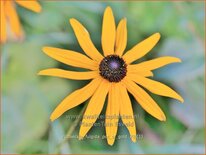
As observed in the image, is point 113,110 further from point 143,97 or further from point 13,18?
Result: point 13,18

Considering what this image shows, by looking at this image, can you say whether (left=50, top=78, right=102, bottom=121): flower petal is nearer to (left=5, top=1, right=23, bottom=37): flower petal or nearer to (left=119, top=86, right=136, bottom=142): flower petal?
(left=119, top=86, right=136, bottom=142): flower petal

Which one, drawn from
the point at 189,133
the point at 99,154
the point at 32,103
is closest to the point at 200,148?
→ the point at 189,133

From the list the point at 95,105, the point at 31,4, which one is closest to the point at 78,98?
the point at 95,105

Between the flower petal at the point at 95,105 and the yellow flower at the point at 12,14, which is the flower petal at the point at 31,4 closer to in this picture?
the yellow flower at the point at 12,14

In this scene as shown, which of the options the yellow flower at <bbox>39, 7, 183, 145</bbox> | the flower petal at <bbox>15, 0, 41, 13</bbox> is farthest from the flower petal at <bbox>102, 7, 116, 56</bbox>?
the flower petal at <bbox>15, 0, 41, 13</bbox>

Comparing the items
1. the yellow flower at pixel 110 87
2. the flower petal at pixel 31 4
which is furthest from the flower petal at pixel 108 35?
the flower petal at pixel 31 4
